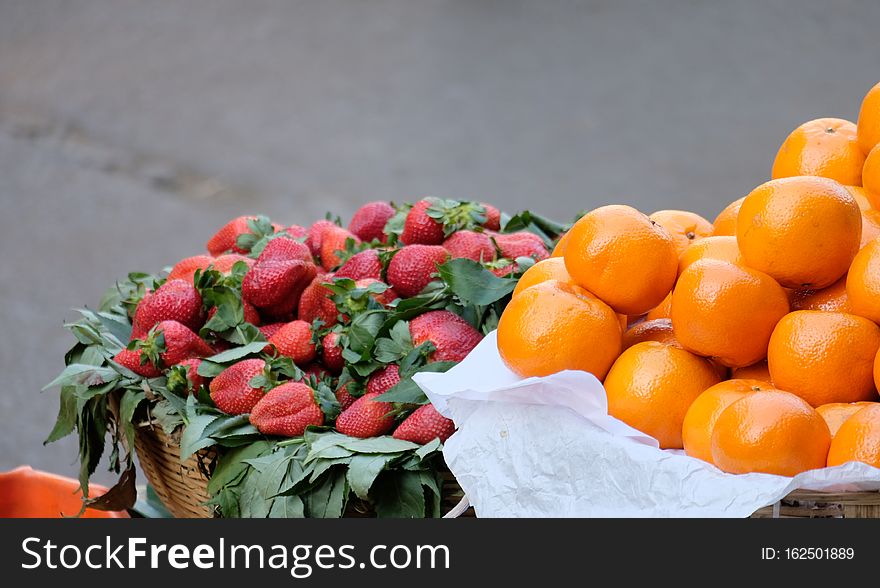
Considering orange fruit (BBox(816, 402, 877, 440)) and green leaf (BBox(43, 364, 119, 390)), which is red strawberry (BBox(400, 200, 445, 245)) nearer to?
green leaf (BBox(43, 364, 119, 390))

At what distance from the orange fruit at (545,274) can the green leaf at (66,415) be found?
2.61ft

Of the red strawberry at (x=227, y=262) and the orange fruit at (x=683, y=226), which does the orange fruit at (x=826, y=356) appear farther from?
the red strawberry at (x=227, y=262)

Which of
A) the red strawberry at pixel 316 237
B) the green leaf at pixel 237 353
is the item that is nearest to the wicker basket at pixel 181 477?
the green leaf at pixel 237 353

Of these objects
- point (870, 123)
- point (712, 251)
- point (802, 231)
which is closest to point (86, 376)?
point (712, 251)

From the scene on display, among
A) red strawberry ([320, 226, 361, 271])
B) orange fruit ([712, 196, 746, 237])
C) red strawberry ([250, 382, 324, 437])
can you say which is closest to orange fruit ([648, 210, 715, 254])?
orange fruit ([712, 196, 746, 237])

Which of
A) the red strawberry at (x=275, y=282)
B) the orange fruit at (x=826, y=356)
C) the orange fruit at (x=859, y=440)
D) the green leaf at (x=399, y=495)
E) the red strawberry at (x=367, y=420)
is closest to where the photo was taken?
the orange fruit at (x=859, y=440)

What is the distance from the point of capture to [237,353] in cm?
157

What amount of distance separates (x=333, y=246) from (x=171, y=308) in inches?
13.8

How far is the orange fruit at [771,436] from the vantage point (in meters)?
0.99

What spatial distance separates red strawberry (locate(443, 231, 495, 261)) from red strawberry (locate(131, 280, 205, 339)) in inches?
18.1

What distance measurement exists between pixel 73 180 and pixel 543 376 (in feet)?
13.7

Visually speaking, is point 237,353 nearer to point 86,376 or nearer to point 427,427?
point 86,376
